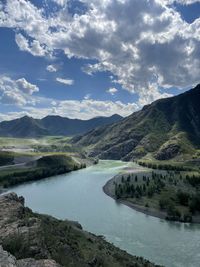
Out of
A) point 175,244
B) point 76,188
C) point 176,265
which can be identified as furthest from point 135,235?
point 76,188

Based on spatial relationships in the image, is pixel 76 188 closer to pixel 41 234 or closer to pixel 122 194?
pixel 122 194

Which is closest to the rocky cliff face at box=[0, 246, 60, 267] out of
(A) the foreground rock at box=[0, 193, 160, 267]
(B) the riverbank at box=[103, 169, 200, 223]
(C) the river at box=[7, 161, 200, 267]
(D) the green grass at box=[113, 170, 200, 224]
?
(A) the foreground rock at box=[0, 193, 160, 267]

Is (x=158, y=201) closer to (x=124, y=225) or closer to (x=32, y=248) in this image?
(x=124, y=225)

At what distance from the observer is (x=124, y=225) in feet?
317

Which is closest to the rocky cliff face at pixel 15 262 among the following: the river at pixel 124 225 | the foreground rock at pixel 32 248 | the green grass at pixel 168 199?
the foreground rock at pixel 32 248

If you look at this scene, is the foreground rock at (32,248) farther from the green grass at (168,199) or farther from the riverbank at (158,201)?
the green grass at (168,199)

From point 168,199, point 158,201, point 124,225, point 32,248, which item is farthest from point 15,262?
point 158,201

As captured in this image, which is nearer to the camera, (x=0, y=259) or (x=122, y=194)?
(x=0, y=259)

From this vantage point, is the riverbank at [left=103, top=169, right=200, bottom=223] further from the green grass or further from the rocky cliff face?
the rocky cliff face

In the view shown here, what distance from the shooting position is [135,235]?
285 feet

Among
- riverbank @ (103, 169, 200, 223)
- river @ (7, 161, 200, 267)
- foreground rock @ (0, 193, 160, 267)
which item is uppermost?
foreground rock @ (0, 193, 160, 267)

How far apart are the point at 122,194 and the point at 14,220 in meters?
101

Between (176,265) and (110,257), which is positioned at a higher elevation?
(110,257)

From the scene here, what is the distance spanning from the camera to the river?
74.7 m
